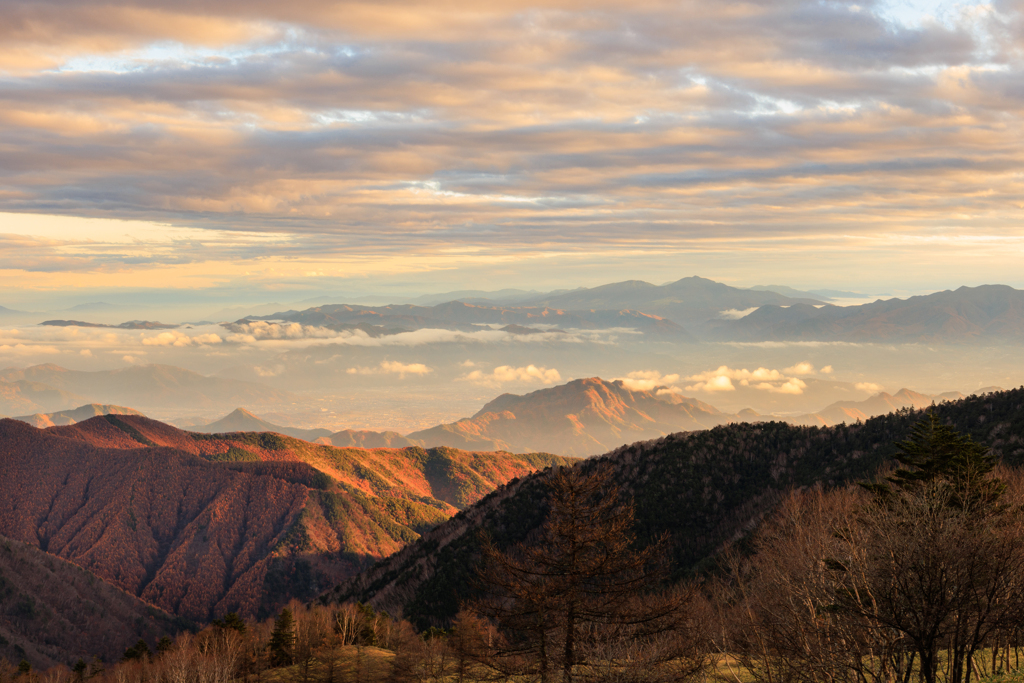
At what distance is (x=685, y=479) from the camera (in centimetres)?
15425

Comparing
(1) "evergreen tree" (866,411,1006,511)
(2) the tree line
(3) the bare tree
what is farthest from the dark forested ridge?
(3) the bare tree

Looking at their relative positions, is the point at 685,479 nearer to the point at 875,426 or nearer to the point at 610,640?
the point at 875,426

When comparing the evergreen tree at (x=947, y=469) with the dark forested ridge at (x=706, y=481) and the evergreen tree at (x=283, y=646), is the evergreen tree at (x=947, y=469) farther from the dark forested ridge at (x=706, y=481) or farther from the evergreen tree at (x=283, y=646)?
the evergreen tree at (x=283, y=646)

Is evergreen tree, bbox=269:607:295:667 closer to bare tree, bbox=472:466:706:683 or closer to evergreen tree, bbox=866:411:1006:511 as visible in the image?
bare tree, bbox=472:466:706:683

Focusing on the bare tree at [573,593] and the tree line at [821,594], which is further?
the bare tree at [573,593]

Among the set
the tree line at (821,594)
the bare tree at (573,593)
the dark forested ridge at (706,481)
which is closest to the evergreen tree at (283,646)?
the dark forested ridge at (706,481)

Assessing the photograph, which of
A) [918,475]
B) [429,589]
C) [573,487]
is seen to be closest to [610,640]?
[573,487]

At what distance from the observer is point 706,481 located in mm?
153375

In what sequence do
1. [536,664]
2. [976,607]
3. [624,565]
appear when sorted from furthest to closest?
[536,664]
[624,565]
[976,607]

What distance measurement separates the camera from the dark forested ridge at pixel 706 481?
127062 mm

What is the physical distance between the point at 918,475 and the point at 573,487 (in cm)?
2711

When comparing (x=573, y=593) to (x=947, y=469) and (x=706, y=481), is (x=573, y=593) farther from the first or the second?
(x=706, y=481)

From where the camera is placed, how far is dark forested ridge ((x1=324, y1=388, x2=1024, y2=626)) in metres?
127

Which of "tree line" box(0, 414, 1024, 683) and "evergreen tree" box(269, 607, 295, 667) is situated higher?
"tree line" box(0, 414, 1024, 683)
